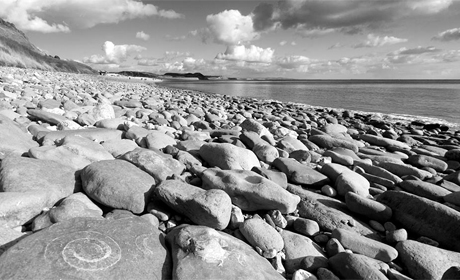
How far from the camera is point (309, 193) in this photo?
3.58 meters

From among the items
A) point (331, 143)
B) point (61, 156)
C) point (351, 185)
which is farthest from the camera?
point (331, 143)

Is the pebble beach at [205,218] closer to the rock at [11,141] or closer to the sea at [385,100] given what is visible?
the rock at [11,141]

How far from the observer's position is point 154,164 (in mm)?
3371

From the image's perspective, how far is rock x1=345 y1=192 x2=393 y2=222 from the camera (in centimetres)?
309

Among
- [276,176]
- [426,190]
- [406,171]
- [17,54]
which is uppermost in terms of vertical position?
[17,54]

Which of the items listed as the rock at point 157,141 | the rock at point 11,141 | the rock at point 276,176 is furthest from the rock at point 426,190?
the rock at point 11,141

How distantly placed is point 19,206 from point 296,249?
2.55 meters

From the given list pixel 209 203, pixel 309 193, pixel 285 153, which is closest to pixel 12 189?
pixel 209 203

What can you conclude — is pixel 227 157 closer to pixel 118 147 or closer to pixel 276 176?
pixel 276 176

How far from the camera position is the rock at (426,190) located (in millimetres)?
3566

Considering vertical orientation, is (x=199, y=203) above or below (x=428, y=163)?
above

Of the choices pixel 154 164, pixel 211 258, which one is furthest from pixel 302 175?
pixel 211 258

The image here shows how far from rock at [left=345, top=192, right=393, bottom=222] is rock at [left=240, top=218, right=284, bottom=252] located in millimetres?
1268

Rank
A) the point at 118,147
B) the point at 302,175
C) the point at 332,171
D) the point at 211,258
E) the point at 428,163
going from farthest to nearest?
the point at 428,163, the point at 118,147, the point at 332,171, the point at 302,175, the point at 211,258
